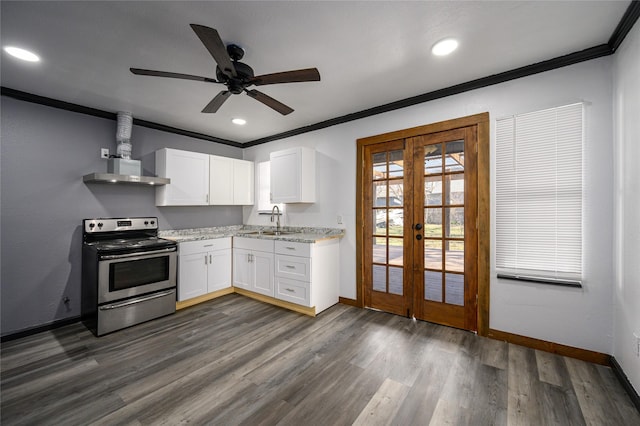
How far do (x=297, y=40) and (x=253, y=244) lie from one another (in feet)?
8.51

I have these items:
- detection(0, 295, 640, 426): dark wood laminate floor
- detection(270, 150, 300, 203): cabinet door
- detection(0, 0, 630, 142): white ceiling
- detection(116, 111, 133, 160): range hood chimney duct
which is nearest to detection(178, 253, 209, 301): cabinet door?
detection(0, 295, 640, 426): dark wood laminate floor

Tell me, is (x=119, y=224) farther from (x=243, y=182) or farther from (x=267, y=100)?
(x=267, y=100)

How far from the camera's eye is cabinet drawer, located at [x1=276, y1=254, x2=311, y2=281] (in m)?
3.16

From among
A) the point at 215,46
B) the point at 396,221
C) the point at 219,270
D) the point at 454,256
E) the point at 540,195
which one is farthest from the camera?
the point at 219,270

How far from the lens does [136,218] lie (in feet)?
11.7

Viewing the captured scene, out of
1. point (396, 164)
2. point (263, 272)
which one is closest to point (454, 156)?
point (396, 164)

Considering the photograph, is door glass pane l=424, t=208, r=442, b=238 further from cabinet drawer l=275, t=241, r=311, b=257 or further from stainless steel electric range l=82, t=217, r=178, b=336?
stainless steel electric range l=82, t=217, r=178, b=336

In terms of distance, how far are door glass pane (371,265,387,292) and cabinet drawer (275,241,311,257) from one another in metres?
0.87

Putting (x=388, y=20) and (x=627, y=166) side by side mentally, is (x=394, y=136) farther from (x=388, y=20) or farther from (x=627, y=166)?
(x=627, y=166)

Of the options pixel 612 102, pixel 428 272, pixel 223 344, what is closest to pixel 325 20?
pixel 612 102

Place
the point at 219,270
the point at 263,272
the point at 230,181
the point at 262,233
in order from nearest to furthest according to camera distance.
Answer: the point at 263,272 < the point at 219,270 < the point at 262,233 < the point at 230,181

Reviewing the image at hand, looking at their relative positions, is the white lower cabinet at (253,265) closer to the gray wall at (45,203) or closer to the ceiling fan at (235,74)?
the gray wall at (45,203)

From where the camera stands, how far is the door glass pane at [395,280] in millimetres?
3113

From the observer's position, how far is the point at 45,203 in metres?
2.89
